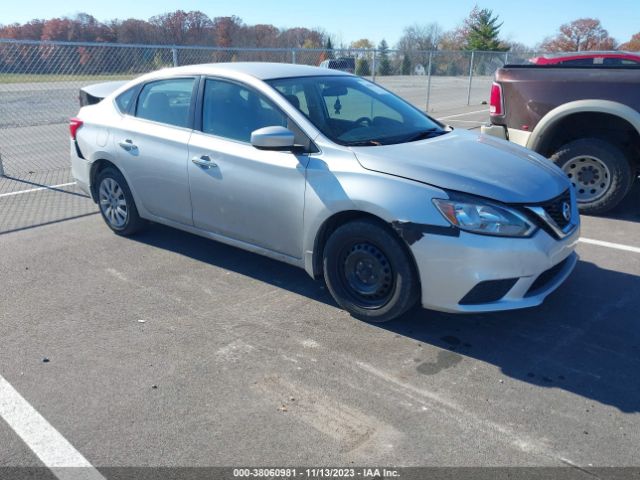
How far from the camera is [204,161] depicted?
4.64 m

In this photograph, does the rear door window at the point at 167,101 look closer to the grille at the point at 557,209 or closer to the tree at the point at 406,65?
the grille at the point at 557,209

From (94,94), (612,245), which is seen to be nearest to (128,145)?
(94,94)

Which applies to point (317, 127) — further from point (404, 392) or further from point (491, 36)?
point (491, 36)

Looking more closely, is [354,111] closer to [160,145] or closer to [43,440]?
[160,145]

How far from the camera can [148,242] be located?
579 cm

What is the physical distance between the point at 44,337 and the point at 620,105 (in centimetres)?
591

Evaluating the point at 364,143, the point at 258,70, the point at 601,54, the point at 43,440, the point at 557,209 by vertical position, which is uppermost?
the point at 601,54

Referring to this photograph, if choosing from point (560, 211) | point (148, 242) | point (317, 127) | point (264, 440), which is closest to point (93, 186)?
point (148, 242)

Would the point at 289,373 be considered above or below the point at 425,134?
below

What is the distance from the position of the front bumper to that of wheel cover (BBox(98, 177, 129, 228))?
327 centimetres

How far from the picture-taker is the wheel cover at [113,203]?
5.65 metres

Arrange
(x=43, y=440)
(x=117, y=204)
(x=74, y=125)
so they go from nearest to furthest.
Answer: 1. (x=43, y=440)
2. (x=117, y=204)
3. (x=74, y=125)

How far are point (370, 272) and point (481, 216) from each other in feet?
2.79

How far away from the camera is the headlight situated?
3527 millimetres
